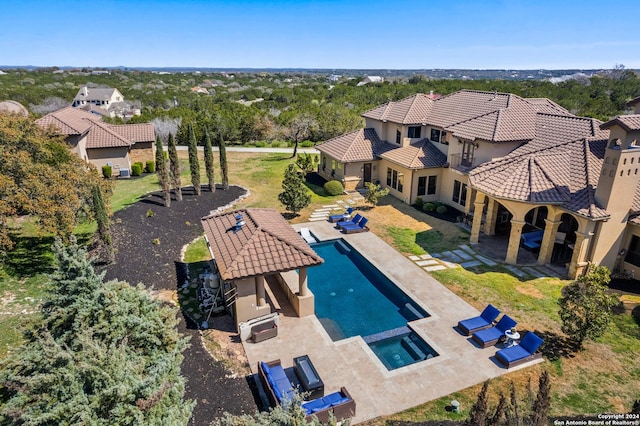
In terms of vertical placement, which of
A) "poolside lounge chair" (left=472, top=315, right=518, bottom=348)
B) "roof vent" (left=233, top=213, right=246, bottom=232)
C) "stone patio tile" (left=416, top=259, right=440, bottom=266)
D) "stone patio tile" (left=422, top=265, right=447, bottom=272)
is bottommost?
"stone patio tile" (left=422, top=265, right=447, bottom=272)

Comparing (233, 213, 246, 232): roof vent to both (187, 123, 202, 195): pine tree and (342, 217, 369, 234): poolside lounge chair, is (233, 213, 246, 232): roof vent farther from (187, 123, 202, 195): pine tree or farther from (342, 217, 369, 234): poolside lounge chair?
(187, 123, 202, 195): pine tree

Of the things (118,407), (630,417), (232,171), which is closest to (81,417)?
(118,407)

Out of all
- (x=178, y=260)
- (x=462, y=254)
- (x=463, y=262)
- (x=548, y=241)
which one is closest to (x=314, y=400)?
(x=178, y=260)

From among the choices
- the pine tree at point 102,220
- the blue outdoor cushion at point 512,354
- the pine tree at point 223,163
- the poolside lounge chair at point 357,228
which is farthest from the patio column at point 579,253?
the pine tree at point 223,163

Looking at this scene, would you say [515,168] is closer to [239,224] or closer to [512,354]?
[512,354]

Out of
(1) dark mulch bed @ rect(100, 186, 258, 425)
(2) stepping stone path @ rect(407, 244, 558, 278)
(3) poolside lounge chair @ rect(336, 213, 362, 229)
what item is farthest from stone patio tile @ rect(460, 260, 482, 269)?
(1) dark mulch bed @ rect(100, 186, 258, 425)

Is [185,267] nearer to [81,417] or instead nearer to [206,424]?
[206,424]
